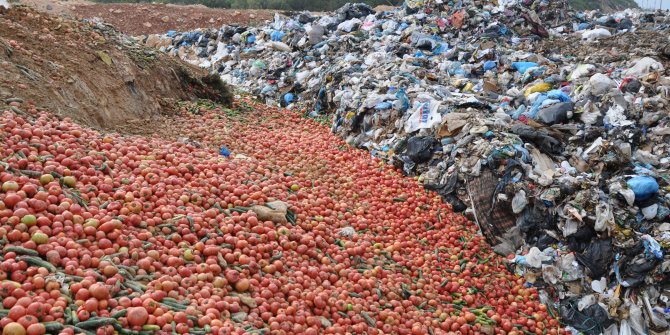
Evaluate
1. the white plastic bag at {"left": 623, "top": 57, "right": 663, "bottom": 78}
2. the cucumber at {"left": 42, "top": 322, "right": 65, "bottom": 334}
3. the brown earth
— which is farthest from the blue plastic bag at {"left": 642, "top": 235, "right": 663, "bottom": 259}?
the brown earth

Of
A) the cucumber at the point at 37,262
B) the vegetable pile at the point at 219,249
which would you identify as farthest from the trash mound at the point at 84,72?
the cucumber at the point at 37,262

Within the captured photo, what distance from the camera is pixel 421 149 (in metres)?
7.03

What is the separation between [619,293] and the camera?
15.9 feet

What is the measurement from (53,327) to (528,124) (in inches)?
228

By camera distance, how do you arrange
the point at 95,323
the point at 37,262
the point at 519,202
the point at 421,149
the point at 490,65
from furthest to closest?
1. the point at 490,65
2. the point at 421,149
3. the point at 519,202
4. the point at 37,262
5. the point at 95,323

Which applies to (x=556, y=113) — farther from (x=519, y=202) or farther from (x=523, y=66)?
(x=523, y=66)

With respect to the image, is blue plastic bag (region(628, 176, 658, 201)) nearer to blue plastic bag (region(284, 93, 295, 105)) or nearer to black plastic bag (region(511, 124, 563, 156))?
black plastic bag (region(511, 124, 563, 156))

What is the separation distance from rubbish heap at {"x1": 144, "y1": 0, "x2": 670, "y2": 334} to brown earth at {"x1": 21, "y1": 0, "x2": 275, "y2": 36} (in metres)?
8.11

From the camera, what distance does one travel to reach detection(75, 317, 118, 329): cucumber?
2959 millimetres

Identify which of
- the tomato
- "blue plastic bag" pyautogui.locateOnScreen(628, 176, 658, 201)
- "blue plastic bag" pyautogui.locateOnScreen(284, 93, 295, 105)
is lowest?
"blue plastic bag" pyautogui.locateOnScreen(284, 93, 295, 105)

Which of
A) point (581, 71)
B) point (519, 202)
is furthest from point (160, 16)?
point (519, 202)

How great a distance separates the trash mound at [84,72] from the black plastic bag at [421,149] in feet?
12.4

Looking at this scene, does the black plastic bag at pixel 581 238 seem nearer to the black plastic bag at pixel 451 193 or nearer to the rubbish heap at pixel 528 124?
the rubbish heap at pixel 528 124

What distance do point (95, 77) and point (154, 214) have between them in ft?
11.6
